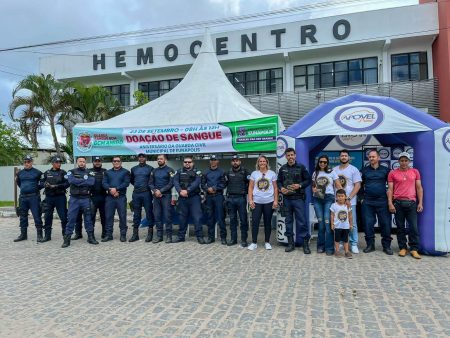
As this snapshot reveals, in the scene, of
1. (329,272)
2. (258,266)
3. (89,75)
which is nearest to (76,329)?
(258,266)

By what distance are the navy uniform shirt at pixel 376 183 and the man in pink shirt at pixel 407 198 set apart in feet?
0.53

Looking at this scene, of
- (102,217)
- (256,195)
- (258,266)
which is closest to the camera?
(258,266)

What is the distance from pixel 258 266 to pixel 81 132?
591cm

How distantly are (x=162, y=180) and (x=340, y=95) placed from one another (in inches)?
510

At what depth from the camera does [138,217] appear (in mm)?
8945

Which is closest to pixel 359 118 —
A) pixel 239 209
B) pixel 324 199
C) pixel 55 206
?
pixel 324 199

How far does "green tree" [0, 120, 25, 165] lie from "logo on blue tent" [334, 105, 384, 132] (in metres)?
21.3

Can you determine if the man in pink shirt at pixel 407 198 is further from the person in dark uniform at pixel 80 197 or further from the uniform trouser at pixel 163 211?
the person in dark uniform at pixel 80 197

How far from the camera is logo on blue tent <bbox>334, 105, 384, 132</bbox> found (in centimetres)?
742

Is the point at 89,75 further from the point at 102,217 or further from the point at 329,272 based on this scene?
the point at 329,272

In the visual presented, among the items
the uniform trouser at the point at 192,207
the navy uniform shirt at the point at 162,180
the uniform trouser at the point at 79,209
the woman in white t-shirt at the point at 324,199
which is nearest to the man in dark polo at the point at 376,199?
the woman in white t-shirt at the point at 324,199

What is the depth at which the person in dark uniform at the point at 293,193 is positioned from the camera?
747 centimetres

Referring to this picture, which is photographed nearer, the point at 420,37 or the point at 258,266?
the point at 258,266

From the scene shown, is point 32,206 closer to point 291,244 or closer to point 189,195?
point 189,195
